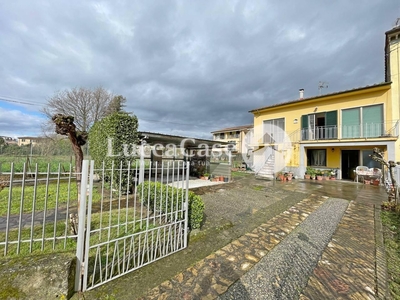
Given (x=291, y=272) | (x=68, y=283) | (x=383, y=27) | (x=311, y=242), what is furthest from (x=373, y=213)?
(x=383, y=27)

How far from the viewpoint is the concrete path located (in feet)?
7.80

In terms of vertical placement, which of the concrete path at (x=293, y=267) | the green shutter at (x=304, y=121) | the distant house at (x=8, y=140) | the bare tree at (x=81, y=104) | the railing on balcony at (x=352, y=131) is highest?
the bare tree at (x=81, y=104)

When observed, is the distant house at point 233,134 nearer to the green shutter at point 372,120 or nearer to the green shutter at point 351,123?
the green shutter at point 351,123

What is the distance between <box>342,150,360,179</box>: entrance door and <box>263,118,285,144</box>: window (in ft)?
16.4

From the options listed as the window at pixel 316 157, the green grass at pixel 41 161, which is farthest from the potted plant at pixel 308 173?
the green grass at pixel 41 161

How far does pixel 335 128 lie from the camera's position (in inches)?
525

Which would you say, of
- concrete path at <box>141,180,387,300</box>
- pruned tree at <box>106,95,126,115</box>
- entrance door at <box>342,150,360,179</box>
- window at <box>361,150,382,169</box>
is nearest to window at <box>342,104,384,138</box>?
window at <box>361,150,382,169</box>

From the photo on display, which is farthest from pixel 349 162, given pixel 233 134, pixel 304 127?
pixel 233 134

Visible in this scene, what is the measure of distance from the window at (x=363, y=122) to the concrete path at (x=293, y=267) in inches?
409

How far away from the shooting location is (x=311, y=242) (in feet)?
12.5

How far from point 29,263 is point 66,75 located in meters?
20.8

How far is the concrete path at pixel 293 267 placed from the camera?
2377mm

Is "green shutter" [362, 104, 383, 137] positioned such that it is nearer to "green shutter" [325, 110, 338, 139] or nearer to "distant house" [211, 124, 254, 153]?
"green shutter" [325, 110, 338, 139]

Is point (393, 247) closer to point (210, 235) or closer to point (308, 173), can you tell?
point (210, 235)
